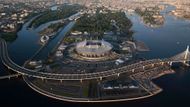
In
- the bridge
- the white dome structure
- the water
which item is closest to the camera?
the water

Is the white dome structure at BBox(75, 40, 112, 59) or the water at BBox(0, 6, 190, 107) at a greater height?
the white dome structure at BBox(75, 40, 112, 59)

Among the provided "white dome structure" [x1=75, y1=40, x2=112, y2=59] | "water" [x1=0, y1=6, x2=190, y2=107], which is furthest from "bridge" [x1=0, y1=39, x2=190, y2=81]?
"white dome structure" [x1=75, y1=40, x2=112, y2=59]

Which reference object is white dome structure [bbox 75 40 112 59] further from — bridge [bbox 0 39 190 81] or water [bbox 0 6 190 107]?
water [bbox 0 6 190 107]

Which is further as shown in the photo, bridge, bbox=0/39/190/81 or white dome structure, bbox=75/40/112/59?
white dome structure, bbox=75/40/112/59

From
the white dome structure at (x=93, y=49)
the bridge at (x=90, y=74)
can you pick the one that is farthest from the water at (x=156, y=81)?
the white dome structure at (x=93, y=49)

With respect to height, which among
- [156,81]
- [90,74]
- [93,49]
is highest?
[93,49]

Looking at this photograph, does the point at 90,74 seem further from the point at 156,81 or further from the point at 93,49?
the point at 93,49

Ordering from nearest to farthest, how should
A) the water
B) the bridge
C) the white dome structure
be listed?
the water → the bridge → the white dome structure

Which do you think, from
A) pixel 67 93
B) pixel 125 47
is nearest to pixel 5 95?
pixel 67 93

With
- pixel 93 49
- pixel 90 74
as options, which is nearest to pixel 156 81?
pixel 90 74
